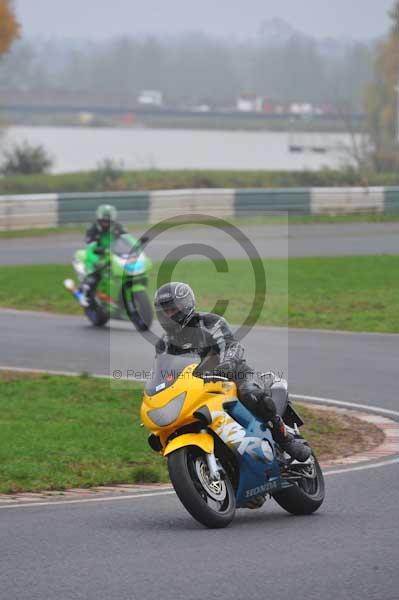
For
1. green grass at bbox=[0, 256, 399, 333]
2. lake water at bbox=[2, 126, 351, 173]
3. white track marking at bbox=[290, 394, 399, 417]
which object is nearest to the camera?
white track marking at bbox=[290, 394, 399, 417]

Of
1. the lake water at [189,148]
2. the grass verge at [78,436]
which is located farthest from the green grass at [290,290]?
the lake water at [189,148]

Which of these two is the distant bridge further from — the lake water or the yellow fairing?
the yellow fairing

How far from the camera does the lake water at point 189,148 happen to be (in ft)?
263

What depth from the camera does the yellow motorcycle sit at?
7.49m

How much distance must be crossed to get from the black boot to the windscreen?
0.69 m

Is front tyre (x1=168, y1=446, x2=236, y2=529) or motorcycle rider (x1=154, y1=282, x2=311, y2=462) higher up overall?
motorcycle rider (x1=154, y1=282, x2=311, y2=462)

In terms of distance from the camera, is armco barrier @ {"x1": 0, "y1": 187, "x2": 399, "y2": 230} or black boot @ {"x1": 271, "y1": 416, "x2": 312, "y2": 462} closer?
black boot @ {"x1": 271, "y1": 416, "x2": 312, "y2": 462}

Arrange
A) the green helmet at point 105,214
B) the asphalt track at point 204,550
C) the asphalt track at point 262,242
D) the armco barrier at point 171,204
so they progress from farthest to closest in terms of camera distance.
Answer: the armco barrier at point 171,204
the asphalt track at point 262,242
the green helmet at point 105,214
the asphalt track at point 204,550

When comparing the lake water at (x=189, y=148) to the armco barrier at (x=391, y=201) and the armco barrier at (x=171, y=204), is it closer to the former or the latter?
the armco barrier at (x=391, y=201)

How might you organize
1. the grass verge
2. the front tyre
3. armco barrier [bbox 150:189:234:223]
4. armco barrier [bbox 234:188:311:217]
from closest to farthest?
the front tyre < the grass verge < armco barrier [bbox 150:189:234:223] < armco barrier [bbox 234:188:311:217]

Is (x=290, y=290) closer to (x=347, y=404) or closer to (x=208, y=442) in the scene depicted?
(x=347, y=404)

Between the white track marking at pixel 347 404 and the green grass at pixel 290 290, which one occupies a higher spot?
the green grass at pixel 290 290

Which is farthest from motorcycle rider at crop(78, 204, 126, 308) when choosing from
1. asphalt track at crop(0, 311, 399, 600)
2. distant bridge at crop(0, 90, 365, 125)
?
distant bridge at crop(0, 90, 365, 125)

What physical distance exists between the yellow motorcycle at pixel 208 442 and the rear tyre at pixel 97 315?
10.3 metres
